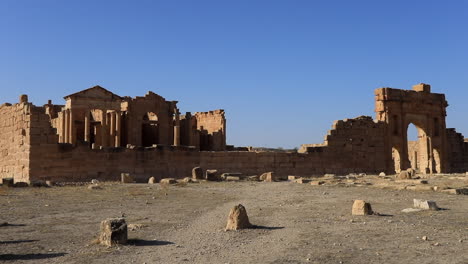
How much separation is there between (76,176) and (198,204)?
31.5 ft

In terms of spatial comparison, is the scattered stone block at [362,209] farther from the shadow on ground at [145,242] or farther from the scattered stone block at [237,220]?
the shadow on ground at [145,242]

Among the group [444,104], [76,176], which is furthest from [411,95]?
[76,176]

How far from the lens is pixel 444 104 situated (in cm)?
3253

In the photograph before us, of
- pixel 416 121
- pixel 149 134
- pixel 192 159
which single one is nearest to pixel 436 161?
pixel 416 121

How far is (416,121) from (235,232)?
26.2m

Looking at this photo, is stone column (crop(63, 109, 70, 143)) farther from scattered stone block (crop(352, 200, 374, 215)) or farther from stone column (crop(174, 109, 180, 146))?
scattered stone block (crop(352, 200, 374, 215))

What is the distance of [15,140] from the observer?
2022 centimetres

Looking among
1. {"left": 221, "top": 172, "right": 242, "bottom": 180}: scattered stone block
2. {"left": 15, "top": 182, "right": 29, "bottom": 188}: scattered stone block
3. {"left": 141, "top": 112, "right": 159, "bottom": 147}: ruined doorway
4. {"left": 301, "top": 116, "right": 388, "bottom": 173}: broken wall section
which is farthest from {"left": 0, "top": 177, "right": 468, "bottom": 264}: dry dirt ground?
{"left": 141, "top": 112, "right": 159, "bottom": 147}: ruined doorway

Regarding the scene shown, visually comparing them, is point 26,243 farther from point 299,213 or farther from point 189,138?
point 189,138

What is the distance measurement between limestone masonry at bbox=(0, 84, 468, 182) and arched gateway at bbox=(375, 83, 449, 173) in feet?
0.20

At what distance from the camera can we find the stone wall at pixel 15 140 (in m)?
19.2

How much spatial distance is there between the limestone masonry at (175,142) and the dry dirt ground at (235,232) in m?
6.43

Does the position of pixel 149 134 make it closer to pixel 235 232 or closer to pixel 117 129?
pixel 117 129

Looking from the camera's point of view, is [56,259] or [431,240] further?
→ [431,240]
